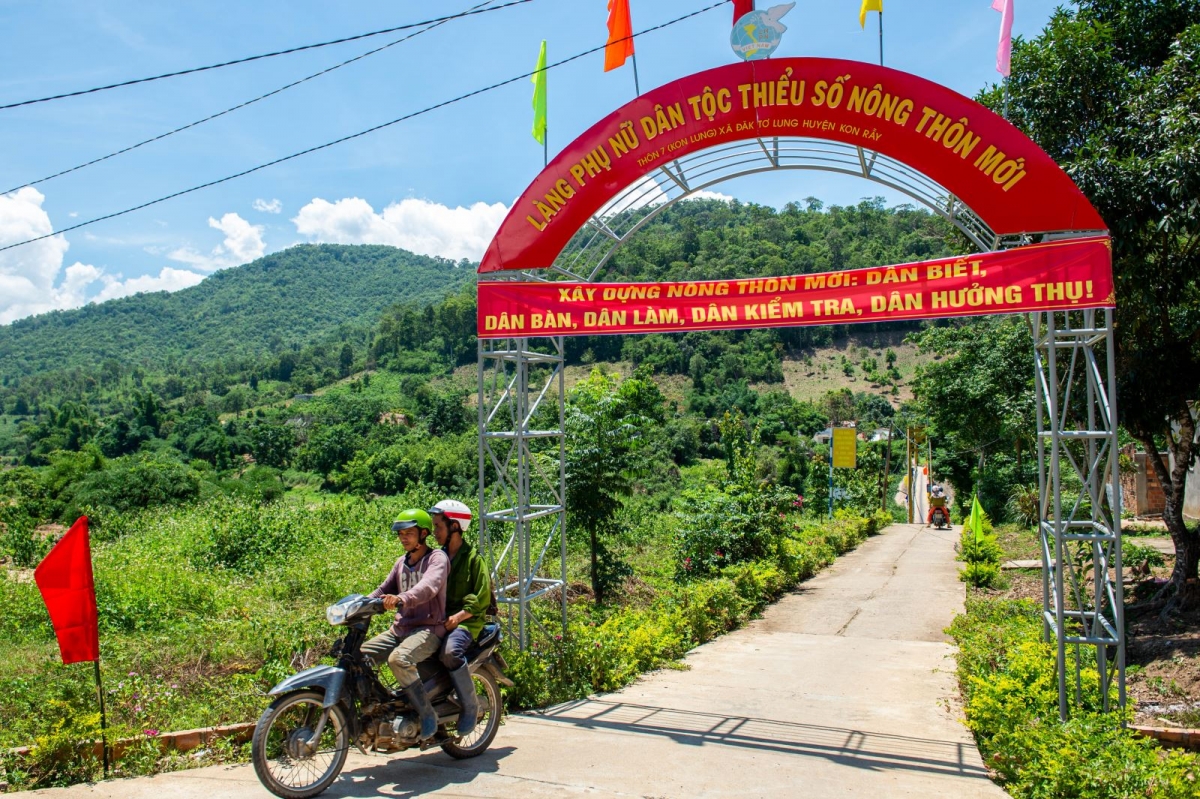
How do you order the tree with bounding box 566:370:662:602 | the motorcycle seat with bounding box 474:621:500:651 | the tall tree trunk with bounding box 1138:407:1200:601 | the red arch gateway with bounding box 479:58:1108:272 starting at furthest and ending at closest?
the tree with bounding box 566:370:662:602 → the tall tree trunk with bounding box 1138:407:1200:601 → the red arch gateway with bounding box 479:58:1108:272 → the motorcycle seat with bounding box 474:621:500:651

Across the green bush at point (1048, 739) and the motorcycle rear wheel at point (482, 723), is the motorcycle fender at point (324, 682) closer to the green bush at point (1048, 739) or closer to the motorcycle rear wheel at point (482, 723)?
the motorcycle rear wheel at point (482, 723)

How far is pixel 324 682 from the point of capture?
15.2 feet

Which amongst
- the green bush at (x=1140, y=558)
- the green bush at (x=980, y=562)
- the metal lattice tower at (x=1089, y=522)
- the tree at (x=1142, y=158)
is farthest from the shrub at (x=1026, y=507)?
the metal lattice tower at (x=1089, y=522)

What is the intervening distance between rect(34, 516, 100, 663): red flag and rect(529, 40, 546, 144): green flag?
489 cm

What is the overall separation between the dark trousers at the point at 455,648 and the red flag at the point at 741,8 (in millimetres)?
5077

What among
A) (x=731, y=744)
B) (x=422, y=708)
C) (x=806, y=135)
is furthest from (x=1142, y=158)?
(x=422, y=708)

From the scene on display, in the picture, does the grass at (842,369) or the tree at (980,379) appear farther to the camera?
the grass at (842,369)

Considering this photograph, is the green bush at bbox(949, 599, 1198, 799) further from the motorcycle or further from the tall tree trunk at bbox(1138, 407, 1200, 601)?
the tall tree trunk at bbox(1138, 407, 1200, 601)

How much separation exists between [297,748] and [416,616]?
→ 923 mm

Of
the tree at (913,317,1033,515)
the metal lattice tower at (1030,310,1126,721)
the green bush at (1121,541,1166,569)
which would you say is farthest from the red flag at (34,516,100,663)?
the tree at (913,317,1033,515)

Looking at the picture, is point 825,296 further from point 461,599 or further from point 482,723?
point 482,723

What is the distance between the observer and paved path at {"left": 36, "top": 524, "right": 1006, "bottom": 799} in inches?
188

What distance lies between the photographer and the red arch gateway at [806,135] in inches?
241

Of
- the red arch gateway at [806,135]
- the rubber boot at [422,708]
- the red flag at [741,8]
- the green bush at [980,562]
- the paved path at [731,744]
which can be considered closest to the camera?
the paved path at [731,744]
